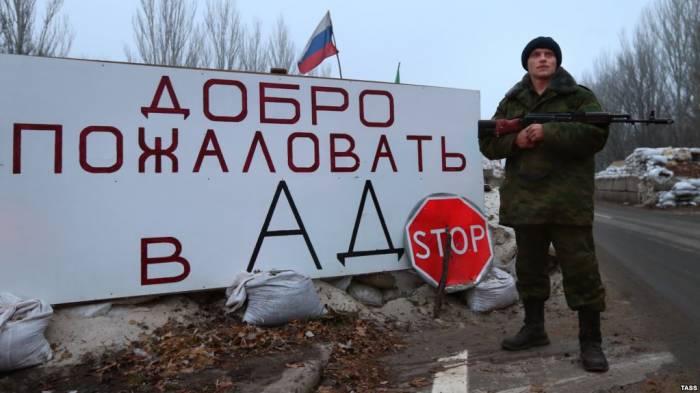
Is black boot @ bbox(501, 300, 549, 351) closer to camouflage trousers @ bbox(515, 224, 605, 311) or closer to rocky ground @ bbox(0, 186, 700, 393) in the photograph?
rocky ground @ bbox(0, 186, 700, 393)

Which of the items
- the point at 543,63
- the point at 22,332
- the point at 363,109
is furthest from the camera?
the point at 363,109

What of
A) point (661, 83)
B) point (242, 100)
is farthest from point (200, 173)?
point (661, 83)

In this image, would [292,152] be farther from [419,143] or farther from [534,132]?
[534,132]

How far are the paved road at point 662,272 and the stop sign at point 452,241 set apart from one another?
1.22 metres

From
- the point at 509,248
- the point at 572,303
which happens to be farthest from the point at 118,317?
the point at 509,248

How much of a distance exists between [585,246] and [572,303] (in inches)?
12.2

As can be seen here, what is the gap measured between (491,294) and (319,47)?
3589mm

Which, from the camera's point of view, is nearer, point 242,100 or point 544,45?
point 544,45

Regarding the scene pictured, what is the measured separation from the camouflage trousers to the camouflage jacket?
8 centimetres

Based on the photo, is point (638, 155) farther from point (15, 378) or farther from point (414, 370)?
point (15, 378)

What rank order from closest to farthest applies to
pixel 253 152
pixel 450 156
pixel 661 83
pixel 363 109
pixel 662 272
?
pixel 253 152, pixel 363 109, pixel 450 156, pixel 662 272, pixel 661 83

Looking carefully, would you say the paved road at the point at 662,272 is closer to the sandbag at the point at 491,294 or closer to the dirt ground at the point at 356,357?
the dirt ground at the point at 356,357

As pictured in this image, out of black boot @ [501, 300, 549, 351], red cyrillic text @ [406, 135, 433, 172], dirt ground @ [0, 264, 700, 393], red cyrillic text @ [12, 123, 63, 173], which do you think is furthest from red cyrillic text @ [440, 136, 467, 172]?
red cyrillic text @ [12, 123, 63, 173]

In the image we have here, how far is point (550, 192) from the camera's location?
2672 mm
